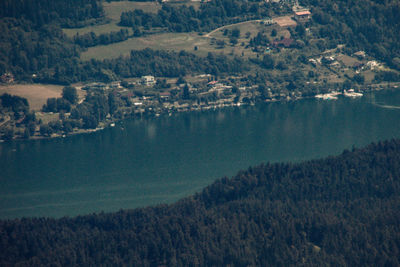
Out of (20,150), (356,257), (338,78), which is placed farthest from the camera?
(338,78)

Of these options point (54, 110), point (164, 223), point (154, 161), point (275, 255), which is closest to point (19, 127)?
point (54, 110)

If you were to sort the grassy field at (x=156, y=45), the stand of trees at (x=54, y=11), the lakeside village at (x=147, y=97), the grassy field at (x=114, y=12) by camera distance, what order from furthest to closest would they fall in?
the grassy field at (x=114, y=12) → the stand of trees at (x=54, y=11) → the grassy field at (x=156, y=45) → the lakeside village at (x=147, y=97)

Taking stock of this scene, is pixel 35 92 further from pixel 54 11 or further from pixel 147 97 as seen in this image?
pixel 54 11

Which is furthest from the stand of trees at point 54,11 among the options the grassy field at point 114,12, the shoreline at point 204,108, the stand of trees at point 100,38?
the shoreline at point 204,108

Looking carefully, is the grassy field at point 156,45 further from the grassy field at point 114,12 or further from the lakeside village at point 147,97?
the lakeside village at point 147,97

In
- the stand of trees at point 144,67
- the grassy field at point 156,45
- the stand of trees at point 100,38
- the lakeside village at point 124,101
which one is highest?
the stand of trees at point 100,38

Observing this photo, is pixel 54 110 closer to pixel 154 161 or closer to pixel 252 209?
pixel 154 161

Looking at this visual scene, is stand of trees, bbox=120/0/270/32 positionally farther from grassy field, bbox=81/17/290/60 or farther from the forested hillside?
the forested hillside
